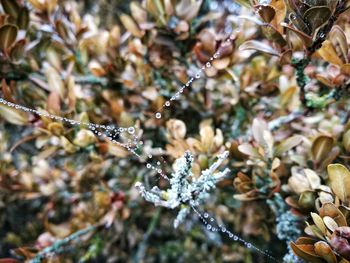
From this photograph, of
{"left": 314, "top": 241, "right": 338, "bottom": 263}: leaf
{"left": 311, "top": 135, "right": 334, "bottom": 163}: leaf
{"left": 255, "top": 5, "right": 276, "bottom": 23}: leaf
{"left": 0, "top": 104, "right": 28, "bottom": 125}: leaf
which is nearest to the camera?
{"left": 314, "top": 241, "right": 338, "bottom": 263}: leaf

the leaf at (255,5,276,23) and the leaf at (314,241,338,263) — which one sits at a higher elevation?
the leaf at (255,5,276,23)

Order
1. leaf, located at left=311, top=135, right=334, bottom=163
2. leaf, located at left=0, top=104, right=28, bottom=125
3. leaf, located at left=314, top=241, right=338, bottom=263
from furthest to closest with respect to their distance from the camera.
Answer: leaf, located at left=0, top=104, right=28, bottom=125 → leaf, located at left=311, top=135, right=334, bottom=163 → leaf, located at left=314, top=241, right=338, bottom=263

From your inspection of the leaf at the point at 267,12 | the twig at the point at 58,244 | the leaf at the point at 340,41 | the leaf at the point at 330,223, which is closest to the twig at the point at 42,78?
the twig at the point at 58,244

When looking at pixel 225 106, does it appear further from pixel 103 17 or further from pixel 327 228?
pixel 103 17

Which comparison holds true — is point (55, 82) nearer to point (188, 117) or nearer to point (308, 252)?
point (188, 117)

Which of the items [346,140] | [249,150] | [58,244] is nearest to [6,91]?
[58,244]

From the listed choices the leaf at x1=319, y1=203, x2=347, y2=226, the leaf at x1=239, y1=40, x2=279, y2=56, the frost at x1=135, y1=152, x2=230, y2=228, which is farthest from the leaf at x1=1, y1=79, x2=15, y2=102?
the leaf at x1=319, y1=203, x2=347, y2=226

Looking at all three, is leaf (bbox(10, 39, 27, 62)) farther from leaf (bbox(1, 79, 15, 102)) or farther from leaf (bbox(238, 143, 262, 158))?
leaf (bbox(238, 143, 262, 158))

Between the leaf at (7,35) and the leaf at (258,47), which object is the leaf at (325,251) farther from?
the leaf at (7,35)
